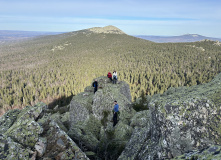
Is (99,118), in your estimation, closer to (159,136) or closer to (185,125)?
(159,136)

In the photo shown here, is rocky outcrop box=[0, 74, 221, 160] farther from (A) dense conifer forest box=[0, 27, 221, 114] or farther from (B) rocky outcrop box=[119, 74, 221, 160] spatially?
(A) dense conifer forest box=[0, 27, 221, 114]

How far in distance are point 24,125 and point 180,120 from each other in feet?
26.7

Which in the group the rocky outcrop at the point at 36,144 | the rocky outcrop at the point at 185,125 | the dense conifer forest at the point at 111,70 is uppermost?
the rocky outcrop at the point at 185,125

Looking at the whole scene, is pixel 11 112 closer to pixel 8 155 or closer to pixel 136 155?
pixel 8 155

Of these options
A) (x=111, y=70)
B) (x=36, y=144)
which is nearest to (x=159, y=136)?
(x=36, y=144)

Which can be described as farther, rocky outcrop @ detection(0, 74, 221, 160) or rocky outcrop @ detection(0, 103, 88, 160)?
rocky outcrop @ detection(0, 103, 88, 160)

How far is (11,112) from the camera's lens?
11594mm

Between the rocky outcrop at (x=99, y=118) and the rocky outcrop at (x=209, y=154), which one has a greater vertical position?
the rocky outcrop at (x=209, y=154)

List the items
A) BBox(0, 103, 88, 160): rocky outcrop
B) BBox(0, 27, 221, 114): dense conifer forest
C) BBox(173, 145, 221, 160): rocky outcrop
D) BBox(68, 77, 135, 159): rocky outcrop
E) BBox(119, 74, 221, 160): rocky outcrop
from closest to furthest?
BBox(173, 145, 221, 160): rocky outcrop, BBox(119, 74, 221, 160): rocky outcrop, BBox(0, 103, 88, 160): rocky outcrop, BBox(68, 77, 135, 159): rocky outcrop, BBox(0, 27, 221, 114): dense conifer forest

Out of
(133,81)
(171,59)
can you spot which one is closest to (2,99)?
(133,81)

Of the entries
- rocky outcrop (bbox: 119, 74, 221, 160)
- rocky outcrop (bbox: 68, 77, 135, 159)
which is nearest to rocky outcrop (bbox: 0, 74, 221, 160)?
rocky outcrop (bbox: 119, 74, 221, 160)

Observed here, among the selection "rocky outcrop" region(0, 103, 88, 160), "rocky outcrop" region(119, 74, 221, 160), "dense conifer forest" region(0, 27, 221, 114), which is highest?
"rocky outcrop" region(119, 74, 221, 160)

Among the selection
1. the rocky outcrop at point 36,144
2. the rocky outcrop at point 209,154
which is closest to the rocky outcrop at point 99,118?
the rocky outcrop at point 36,144

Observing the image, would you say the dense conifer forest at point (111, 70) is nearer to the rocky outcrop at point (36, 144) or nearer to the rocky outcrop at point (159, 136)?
the rocky outcrop at point (159, 136)
